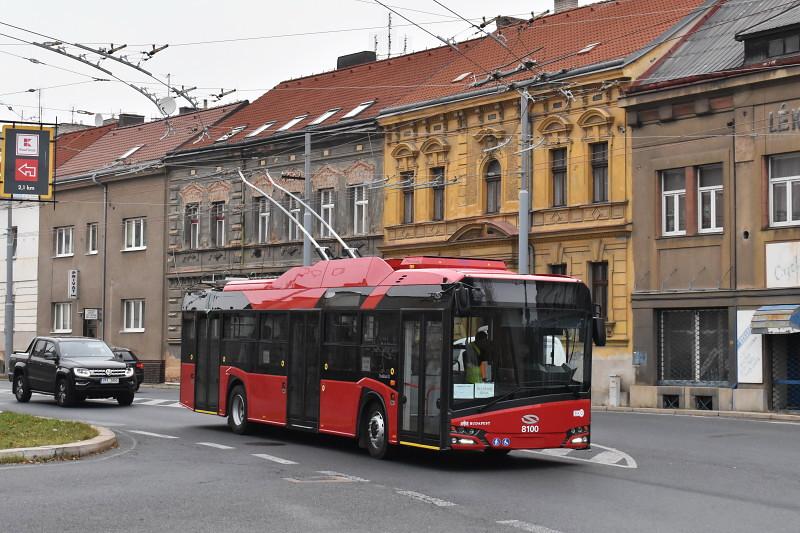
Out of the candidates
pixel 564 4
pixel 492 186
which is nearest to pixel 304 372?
pixel 492 186

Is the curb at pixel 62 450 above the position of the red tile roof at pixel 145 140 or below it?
below

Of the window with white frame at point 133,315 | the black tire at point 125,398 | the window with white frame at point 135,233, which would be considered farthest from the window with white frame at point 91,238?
the black tire at point 125,398

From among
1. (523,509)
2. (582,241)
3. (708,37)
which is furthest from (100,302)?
(523,509)

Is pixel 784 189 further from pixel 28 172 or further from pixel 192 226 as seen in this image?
pixel 192 226

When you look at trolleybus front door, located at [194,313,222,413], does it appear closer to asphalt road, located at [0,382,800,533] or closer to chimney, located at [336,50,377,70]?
asphalt road, located at [0,382,800,533]

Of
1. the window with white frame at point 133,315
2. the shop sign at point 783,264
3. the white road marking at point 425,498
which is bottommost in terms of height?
the white road marking at point 425,498

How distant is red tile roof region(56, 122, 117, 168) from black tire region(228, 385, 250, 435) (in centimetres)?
4118

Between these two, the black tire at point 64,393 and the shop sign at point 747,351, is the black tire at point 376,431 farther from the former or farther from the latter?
the shop sign at point 747,351

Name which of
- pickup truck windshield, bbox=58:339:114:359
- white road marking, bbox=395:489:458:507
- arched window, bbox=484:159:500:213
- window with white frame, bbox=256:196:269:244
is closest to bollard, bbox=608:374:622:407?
arched window, bbox=484:159:500:213

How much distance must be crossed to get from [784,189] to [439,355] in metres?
17.3

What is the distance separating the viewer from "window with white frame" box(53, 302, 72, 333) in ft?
191

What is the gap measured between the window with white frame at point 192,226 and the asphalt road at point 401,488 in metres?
29.7

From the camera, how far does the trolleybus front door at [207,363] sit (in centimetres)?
2344

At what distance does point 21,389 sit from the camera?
3259 cm
